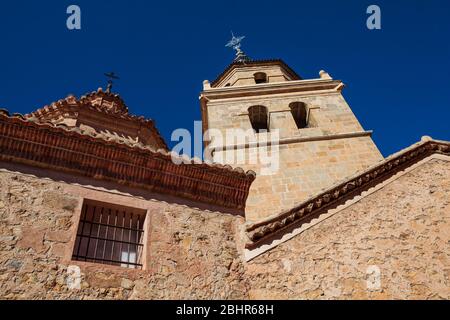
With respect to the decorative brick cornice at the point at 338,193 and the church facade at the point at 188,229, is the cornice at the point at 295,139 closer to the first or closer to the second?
the decorative brick cornice at the point at 338,193

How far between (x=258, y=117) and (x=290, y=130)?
6.68 ft

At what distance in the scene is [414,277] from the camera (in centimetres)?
511

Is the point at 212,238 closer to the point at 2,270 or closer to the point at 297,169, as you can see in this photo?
the point at 2,270

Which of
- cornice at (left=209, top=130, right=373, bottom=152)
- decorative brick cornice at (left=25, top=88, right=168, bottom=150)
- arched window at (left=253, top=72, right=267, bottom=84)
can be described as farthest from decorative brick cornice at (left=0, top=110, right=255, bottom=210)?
arched window at (left=253, top=72, right=267, bottom=84)

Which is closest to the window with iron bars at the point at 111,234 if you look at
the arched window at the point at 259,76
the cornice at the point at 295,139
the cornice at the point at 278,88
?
the cornice at the point at 295,139

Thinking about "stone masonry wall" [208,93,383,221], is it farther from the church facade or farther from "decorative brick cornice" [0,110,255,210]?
"decorative brick cornice" [0,110,255,210]

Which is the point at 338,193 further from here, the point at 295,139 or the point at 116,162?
the point at 295,139

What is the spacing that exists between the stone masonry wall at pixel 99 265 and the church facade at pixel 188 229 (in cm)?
1

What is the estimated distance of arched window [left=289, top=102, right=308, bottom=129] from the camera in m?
15.5

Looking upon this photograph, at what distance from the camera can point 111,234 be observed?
493 centimetres

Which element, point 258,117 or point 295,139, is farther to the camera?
point 258,117

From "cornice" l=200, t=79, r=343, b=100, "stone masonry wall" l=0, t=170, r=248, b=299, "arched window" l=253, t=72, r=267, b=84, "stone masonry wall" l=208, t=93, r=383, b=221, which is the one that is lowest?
"stone masonry wall" l=0, t=170, r=248, b=299

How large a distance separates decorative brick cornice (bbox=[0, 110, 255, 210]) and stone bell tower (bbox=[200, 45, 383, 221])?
Result: 15.7 ft

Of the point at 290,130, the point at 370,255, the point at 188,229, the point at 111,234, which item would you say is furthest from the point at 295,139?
the point at 111,234
